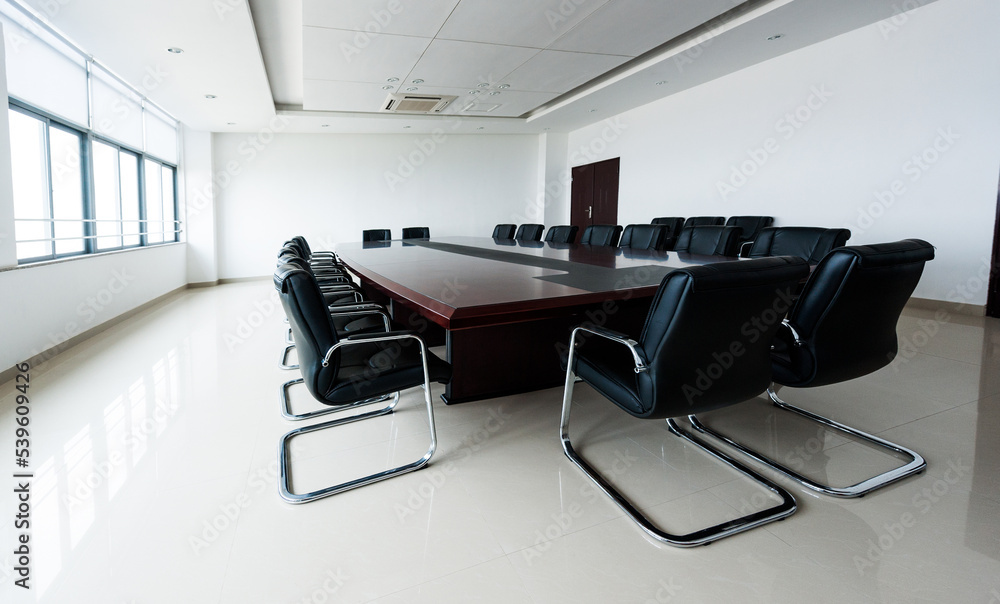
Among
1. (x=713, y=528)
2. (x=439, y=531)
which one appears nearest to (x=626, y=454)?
(x=713, y=528)

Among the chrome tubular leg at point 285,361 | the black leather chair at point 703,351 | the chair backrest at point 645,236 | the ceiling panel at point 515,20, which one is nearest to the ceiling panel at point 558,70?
the ceiling panel at point 515,20

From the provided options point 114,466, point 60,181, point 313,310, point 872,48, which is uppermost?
point 872,48

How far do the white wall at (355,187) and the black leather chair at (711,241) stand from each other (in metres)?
6.67

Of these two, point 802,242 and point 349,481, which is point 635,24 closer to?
point 802,242

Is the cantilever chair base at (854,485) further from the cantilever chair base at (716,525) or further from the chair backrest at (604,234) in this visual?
the chair backrest at (604,234)

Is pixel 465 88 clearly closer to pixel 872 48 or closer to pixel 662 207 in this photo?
pixel 662 207

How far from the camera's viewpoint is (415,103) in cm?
721

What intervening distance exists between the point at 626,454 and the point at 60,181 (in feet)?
18.2

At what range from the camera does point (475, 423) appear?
96.1 inches

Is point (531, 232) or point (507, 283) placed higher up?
point (531, 232)

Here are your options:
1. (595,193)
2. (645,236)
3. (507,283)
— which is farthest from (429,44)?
(595,193)

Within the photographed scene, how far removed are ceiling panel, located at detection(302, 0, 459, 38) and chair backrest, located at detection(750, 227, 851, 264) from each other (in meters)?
3.18

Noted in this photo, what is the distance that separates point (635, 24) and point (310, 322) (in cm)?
440

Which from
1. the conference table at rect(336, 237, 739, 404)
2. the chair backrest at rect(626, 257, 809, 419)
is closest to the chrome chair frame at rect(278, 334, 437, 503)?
the conference table at rect(336, 237, 739, 404)
